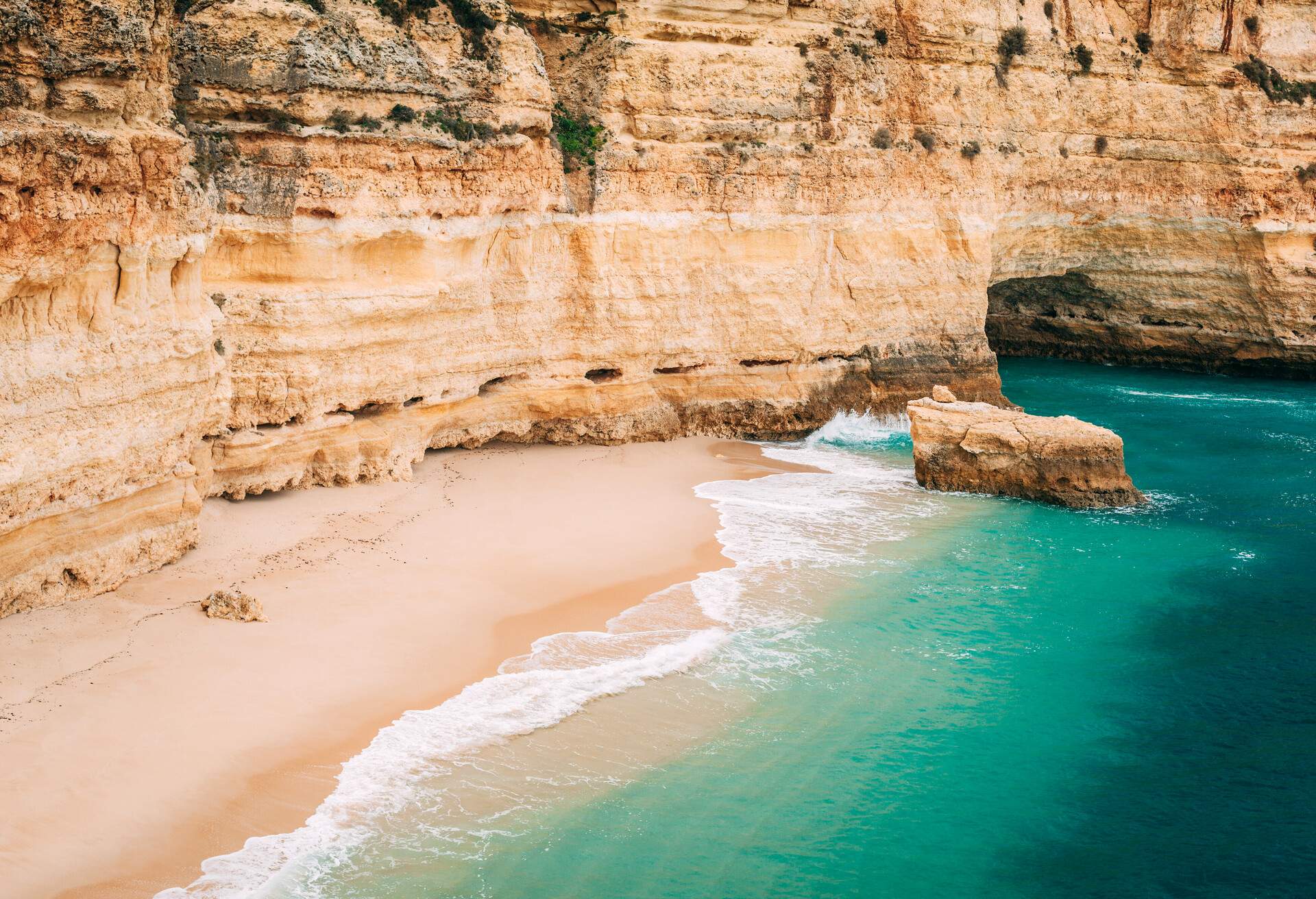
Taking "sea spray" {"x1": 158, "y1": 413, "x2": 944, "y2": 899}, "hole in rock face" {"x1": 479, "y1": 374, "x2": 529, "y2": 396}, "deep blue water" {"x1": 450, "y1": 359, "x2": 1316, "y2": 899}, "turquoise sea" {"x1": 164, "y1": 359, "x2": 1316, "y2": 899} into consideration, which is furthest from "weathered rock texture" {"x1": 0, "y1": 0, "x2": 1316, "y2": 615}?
"deep blue water" {"x1": 450, "y1": 359, "x2": 1316, "y2": 899}

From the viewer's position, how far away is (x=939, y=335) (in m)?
26.1

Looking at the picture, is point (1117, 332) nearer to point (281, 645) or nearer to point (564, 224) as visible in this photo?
point (564, 224)

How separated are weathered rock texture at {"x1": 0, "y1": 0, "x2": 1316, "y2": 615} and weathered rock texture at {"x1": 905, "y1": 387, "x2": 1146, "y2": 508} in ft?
13.8

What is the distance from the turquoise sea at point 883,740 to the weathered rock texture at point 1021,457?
124 cm

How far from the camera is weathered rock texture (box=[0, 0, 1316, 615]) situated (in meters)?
12.3

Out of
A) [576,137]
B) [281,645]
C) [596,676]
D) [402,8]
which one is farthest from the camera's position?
[576,137]

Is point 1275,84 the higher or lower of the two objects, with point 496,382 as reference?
higher

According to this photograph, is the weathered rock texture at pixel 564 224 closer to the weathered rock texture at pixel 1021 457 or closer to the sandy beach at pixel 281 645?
the sandy beach at pixel 281 645

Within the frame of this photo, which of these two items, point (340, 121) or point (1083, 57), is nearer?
point (340, 121)

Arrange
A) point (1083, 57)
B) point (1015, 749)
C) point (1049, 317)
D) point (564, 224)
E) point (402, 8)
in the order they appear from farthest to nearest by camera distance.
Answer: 1. point (1049, 317)
2. point (1083, 57)
3. point (564, 224)
4. point (402, 8)
5. point (1015, 749)

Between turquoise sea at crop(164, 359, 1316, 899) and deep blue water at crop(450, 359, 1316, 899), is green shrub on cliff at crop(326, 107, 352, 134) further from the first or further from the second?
deep blue water at crop(450, 359, 1316, 899)

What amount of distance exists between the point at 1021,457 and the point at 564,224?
29.0ft

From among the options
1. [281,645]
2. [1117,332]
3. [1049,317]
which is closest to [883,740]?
[281,645]

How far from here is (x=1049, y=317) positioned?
35.6 m
